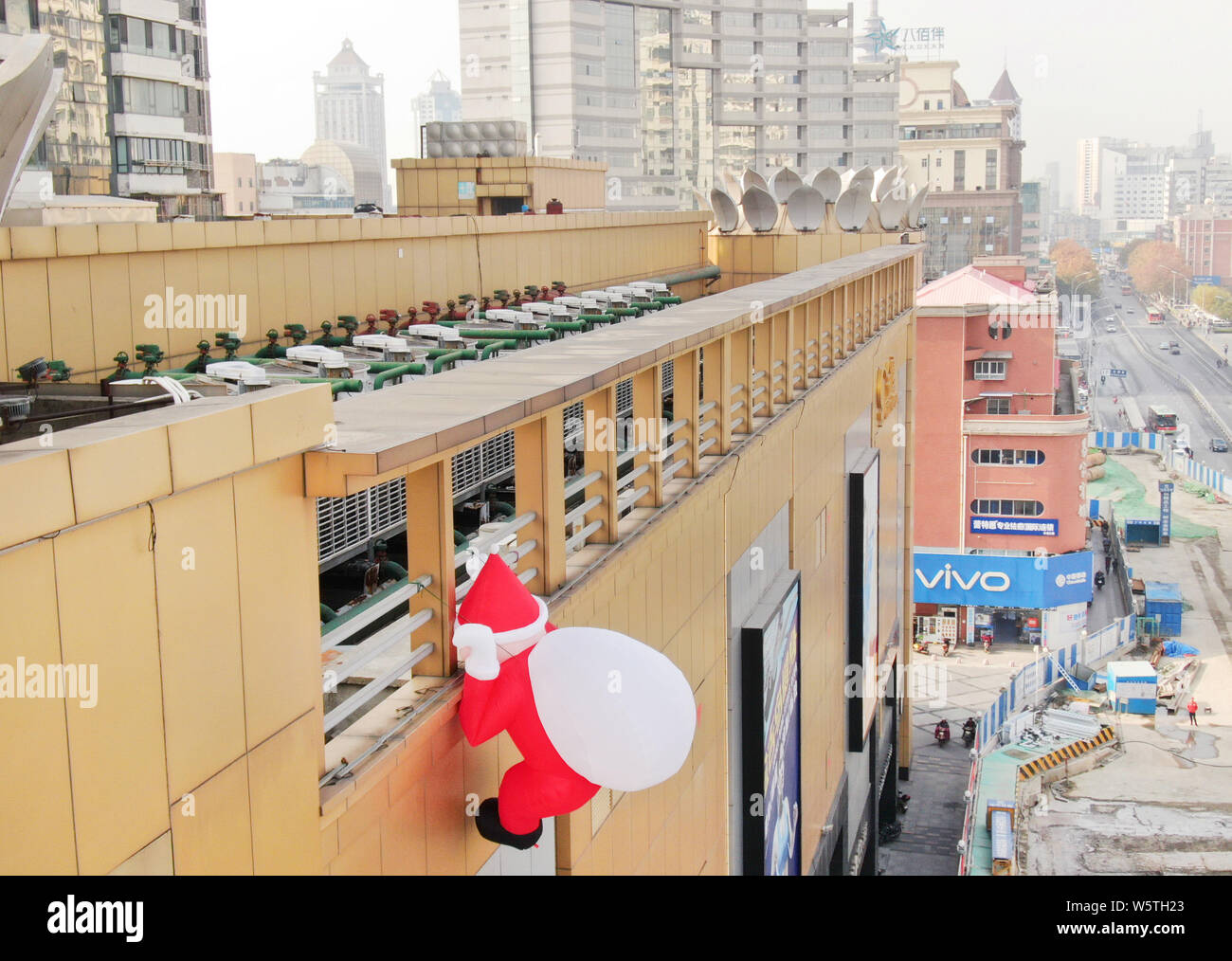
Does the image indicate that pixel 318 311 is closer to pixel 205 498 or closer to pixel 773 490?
pixel 773 490

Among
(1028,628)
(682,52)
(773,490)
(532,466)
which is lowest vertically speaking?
(1028,628)

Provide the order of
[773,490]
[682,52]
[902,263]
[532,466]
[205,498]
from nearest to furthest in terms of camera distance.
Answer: [205,498] → [532,466] → [773,490] → [902,263] → [682,52]

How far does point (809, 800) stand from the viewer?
12500 mm

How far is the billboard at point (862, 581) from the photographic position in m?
14.9

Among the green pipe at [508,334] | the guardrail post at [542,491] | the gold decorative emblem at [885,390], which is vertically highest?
the green pipe at [508,334]

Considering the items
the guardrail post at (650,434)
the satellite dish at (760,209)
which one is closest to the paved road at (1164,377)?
the satellite dish at (760,209)

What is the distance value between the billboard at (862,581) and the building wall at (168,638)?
1135cm

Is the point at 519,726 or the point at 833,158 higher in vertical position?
the point at 833,158

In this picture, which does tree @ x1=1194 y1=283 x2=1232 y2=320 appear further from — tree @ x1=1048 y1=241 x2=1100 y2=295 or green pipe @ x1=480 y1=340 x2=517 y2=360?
green pipe @ x1=480 y1=340 x2=517 y2=360

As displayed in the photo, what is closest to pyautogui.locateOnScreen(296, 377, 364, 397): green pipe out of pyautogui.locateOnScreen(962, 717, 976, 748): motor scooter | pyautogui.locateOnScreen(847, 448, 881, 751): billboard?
pyautogui.locateOnScreen(847, 448, 881, 751): billboard

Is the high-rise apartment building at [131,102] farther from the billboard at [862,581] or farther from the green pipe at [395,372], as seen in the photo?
the green pipe at [395,372]

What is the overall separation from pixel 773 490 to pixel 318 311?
12.4ft

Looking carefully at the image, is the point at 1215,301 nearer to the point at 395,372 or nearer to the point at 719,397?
the point at 719,397
